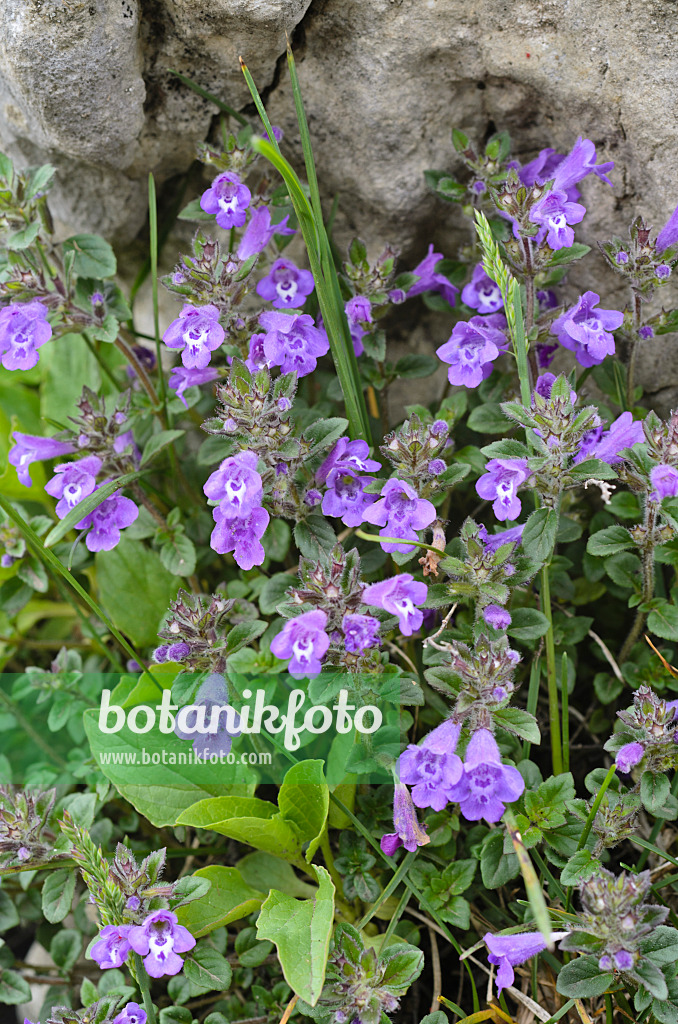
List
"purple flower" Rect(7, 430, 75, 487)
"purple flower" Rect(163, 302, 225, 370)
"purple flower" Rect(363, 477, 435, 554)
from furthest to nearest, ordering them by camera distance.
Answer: "purple flower" Rect(7, 430, 75, 487), "purple flower" Rect(163, 302, 225, 370), "purple flower" Rect(363, 477, 435, 554)

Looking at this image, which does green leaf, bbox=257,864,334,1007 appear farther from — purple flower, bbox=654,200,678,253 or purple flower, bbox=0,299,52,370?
purple flower, bbox=654,200,678,253

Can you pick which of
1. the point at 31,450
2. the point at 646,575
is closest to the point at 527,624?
the point at 646,575

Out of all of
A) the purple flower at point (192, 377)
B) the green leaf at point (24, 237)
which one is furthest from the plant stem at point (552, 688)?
the green leaf at point (24, 237)

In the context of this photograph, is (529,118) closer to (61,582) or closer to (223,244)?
(223,244)

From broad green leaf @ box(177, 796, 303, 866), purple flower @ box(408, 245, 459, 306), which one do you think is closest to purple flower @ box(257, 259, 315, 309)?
purple flower @ box(408, 245, 459, 306)

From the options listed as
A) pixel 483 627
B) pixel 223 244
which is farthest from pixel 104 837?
pixel 223 244

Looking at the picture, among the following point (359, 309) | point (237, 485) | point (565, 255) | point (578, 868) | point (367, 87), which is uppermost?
point (367, 87)

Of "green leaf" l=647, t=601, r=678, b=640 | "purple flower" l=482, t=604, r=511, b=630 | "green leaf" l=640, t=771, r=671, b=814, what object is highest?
"purple flower" l=482, t=604, r=511, b=630

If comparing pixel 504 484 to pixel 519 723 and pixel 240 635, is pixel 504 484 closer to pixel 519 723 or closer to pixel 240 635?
pixel 519 723
